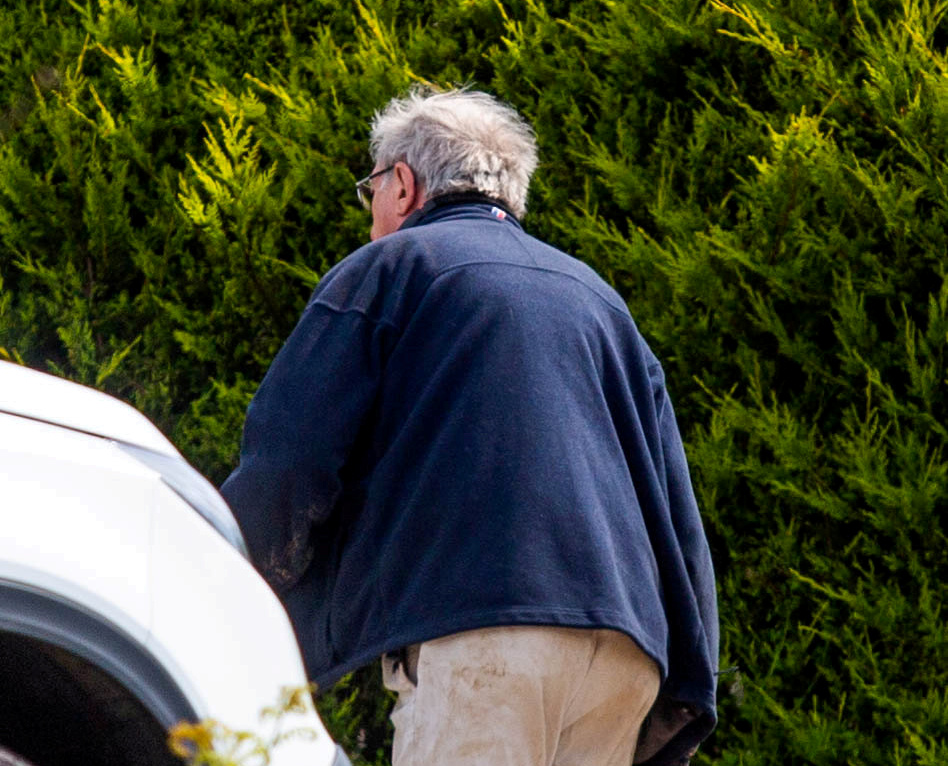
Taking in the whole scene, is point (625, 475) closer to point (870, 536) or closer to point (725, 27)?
point (870, 536)

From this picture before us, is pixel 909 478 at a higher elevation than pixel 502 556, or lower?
lower

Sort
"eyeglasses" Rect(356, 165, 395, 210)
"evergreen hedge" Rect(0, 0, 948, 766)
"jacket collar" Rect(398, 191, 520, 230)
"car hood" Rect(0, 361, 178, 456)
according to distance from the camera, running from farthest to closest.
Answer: "evergreen hedge" Rect(0, 0, 948, 766) → "eyeglasses" Rect(356, 165, 395, 210) → "jacket collar" Rect(398, 191, 520, 230) → "car hood" Rect(0, 361, 178, 456)

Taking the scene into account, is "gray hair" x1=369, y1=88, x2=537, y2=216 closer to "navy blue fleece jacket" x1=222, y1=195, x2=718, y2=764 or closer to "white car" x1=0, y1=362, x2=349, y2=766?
"navy blue fleece jacket" x1=222, y1=195, x2=718, y2=764

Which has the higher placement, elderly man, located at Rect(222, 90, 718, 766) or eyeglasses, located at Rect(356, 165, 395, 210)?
eyeglasses, located at Rect(356, 165, 395, 210)

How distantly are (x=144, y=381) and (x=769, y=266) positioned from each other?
Answer: 2115 millimetres

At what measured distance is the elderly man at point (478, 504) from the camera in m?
2.73

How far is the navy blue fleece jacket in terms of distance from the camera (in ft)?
8.98

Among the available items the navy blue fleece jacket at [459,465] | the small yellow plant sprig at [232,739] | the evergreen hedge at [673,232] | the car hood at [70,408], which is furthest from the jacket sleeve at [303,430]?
the evergreen hedge at [673,232]

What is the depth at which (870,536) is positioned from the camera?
388 centimetres

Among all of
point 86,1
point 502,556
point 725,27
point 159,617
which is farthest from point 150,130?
point 159,617

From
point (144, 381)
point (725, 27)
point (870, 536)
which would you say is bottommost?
point (870, 536)

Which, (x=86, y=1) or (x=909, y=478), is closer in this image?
(x=909, y=478)

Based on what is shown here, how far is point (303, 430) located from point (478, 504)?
37 cm

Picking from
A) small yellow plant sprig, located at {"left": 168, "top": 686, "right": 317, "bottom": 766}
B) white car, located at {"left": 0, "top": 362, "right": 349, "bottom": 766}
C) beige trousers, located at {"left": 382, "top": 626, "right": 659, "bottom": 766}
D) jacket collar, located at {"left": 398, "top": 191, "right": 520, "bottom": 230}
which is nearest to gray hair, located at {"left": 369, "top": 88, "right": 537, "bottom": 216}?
jacket collar, located at {"left": 398, "top": 191, "right": 520, "bottom": 230}
